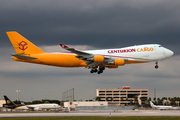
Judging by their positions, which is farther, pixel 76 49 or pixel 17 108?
pixel 17 108

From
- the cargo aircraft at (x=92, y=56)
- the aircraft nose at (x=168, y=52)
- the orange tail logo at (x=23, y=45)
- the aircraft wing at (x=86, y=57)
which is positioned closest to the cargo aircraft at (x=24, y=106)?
the orange tail logo at (x=23, y=45)

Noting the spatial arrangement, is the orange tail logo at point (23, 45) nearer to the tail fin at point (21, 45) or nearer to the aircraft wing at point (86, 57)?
the tail fin at point (21, 45)

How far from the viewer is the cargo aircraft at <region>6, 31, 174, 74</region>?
62438mm

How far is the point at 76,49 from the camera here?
6081 cm

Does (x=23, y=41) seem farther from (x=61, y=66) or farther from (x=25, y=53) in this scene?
(x=61, y=66)

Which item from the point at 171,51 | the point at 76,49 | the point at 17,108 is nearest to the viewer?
the point at 76,49

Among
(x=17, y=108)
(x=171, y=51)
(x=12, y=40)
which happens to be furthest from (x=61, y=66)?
(x=17, y=108)

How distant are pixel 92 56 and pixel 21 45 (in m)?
20.4

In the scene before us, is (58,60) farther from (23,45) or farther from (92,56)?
(23,45)

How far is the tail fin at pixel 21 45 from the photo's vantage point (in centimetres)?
6781

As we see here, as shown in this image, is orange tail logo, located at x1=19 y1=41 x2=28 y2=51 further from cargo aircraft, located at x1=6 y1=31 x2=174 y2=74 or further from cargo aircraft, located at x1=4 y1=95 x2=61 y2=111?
cargo aircraft, located at x1=4 y1=95 x2=61 y2=111

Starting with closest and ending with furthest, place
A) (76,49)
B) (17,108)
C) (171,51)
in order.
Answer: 1. (76,49)
2. (171,51)
3. (17,108)

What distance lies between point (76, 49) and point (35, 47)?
14082 millimetres

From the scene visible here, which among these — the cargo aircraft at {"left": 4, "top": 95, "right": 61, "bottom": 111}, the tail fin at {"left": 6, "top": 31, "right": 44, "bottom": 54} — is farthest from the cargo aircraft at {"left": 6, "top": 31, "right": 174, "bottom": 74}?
the cargo aircraft at {"left": 4, "top": 95, "right": 61, "bottom": 111}
